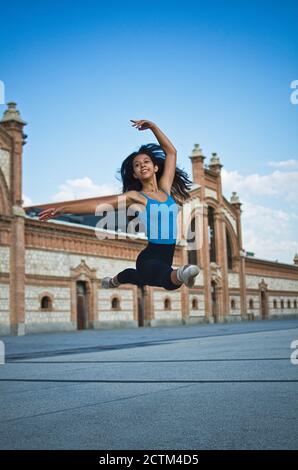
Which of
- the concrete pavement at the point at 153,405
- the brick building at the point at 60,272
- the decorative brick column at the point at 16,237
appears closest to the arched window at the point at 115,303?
the brick building at the point at 60,272

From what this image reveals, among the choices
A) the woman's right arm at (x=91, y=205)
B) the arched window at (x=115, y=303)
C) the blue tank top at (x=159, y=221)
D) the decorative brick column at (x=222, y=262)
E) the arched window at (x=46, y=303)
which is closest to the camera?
the woman's right arm at (x=91, y=205)

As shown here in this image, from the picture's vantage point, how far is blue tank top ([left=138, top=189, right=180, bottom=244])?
438cm

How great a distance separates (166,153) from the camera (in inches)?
186

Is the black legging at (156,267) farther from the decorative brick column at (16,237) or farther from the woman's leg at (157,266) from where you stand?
the decorative brick column at (16,237)

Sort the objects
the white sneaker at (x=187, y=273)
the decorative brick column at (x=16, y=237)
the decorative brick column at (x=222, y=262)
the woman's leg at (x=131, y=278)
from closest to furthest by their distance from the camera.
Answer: the white sneaker at (x=187, y=273), the woman's leg at (x=131, y=278), the decorative brick column at (x=16, y=237), the decorative brick column at (x=222, y=262)

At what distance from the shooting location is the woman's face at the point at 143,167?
15.0 ft

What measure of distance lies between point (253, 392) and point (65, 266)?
953 inches

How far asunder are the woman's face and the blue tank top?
0.22m

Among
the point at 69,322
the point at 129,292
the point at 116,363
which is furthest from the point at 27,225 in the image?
the point at 116,363

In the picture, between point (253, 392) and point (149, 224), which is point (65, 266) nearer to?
point (253, 392)

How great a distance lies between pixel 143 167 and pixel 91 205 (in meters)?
0.57

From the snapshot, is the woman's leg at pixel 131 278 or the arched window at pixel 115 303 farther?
the arched window at pixel 115 303

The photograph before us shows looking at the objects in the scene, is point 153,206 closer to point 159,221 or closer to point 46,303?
point 159,221

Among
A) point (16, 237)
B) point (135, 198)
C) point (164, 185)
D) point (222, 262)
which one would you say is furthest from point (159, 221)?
point (222, 262)
